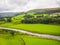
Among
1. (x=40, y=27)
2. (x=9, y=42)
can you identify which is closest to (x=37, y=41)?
(x=40, y=27)

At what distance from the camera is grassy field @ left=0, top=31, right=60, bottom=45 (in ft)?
5.88

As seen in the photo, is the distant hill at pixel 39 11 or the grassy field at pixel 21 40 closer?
the grassy field at pixel 21 40

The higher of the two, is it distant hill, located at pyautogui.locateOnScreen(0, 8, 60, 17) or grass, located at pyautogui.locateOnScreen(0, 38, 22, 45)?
distant hill, located at pyautogui.locateOnScreen(0, 8, 60, 17)

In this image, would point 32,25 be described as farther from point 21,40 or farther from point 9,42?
point 9,42

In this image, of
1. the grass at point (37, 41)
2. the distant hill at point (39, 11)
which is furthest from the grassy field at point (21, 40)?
the distant hill at point (39, 11)

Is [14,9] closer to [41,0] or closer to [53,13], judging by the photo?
[41,0]

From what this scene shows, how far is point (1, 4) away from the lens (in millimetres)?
1982

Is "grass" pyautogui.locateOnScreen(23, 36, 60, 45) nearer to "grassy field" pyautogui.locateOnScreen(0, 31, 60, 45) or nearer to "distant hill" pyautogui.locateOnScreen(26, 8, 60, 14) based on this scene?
"grassy field" pyautogui.locateOnScreen(0, 31, 60, 45)

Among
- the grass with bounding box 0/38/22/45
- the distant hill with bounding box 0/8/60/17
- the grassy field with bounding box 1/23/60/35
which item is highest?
the distant hill with bounding box 0/8/60/17

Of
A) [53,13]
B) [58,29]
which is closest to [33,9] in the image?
[53,13]

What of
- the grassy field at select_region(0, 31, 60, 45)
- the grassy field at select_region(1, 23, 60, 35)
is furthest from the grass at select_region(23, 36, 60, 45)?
the grassy field at select_region(1, 23, 60, 35)

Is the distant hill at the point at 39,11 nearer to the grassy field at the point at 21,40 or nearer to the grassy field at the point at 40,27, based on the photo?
the grassy field at the point at 40,27

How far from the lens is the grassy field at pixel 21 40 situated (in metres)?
1.79

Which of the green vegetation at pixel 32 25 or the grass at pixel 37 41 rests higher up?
the green vegetation at pixel 32 25
